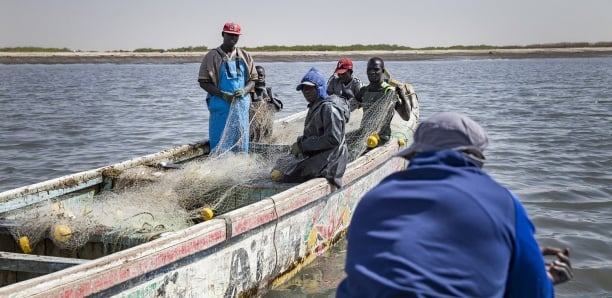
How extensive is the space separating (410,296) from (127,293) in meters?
2.53

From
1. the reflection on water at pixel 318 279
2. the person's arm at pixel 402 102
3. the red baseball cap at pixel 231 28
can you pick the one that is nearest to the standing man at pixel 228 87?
the red baseball cap at pixel 231 28

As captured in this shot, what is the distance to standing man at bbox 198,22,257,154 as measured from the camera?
746 centimetres

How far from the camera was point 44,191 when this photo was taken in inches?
238

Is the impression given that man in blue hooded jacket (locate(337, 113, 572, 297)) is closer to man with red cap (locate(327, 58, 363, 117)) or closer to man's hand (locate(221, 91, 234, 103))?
man's hand (locate(221, 91, 234, 103))

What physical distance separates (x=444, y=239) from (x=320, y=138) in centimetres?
414

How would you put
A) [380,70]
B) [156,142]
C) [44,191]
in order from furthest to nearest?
[156,142], [380,70], [44,191]

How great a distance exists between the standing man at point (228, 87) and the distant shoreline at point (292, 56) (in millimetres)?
55350

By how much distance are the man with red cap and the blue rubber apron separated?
5.30 feet

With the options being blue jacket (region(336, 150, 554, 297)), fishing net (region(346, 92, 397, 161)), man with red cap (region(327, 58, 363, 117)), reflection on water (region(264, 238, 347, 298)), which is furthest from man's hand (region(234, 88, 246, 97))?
blue jacket (region(336, 150, 554, 297))

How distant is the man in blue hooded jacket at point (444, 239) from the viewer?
203cm

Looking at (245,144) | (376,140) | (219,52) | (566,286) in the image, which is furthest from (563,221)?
(219,52)

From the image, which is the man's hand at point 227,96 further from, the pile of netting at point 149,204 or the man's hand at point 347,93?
the man's hand at point 347,93

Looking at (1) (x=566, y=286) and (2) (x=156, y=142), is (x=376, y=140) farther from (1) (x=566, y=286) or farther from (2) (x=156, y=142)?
(2) (x=156, y=142)

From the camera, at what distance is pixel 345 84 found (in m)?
9.05
